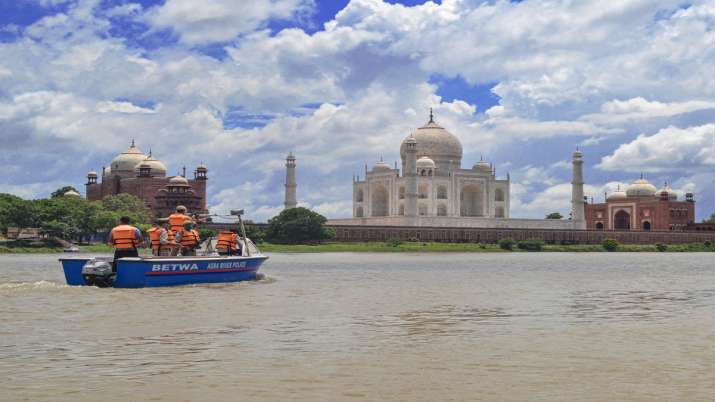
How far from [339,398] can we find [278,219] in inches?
2539

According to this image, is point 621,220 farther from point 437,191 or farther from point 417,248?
point 417,248

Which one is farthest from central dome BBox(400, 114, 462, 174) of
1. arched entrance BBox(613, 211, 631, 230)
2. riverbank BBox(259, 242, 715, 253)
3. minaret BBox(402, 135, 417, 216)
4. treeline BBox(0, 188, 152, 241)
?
treeline BBox(0, 188, 152, 241)

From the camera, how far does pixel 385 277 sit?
112 ft

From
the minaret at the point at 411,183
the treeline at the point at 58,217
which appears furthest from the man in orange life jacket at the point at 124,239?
the minaret at the point at 411,183

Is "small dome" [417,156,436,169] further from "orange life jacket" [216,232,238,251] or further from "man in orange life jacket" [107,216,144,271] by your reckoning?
"man in orange life jacket" [107,216,144,271]

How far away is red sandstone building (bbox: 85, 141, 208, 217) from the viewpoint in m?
82.6

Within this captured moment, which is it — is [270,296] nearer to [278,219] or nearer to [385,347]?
[385,347]

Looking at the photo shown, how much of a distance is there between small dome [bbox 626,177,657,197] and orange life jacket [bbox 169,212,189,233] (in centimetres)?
10050

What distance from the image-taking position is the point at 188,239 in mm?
26141

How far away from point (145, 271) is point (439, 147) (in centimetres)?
7852

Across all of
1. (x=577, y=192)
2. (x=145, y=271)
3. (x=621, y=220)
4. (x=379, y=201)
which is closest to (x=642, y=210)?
(x=621, y=220)

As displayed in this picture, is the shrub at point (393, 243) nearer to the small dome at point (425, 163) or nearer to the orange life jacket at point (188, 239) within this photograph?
the small dome at point (425, 163)

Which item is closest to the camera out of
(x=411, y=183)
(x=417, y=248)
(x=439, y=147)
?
(x=417, y=248)

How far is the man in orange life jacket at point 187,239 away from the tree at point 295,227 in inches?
1777
